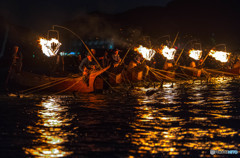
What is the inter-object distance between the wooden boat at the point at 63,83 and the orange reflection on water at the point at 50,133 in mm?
4844

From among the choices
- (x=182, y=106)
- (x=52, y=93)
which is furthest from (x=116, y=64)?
(x=182, y=106)

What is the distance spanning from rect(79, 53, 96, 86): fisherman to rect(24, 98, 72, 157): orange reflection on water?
15.9 feet

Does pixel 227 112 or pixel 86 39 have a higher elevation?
pixel 86 39

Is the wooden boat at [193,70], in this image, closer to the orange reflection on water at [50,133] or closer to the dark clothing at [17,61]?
the dark clothing at [17,61]

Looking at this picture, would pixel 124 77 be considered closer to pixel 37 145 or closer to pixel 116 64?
pixel 116 64

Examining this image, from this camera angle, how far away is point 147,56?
2266 centimetres

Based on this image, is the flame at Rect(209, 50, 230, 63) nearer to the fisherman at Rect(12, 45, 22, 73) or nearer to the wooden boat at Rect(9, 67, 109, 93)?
the wooden boat at Rect(9, 67, 109, 93)

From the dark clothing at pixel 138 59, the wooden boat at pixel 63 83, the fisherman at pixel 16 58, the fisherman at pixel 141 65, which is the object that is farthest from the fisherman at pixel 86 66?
the dark clothing at pixel 138 59

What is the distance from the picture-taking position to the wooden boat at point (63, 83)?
677 inches

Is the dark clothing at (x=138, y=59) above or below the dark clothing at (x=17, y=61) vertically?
above

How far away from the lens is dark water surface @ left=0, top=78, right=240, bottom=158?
267 inches

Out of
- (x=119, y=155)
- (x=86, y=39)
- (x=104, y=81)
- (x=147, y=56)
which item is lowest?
(x=119, y=155)

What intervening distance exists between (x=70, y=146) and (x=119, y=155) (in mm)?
1138

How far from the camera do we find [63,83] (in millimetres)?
17312
